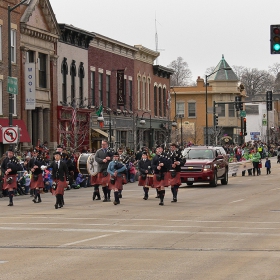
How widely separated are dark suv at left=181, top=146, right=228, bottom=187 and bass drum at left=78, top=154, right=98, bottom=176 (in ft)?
22.4

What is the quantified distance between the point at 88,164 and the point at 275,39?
9206 mm

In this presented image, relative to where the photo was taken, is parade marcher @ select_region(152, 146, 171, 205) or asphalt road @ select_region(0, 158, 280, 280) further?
parade marcher @ select_region(152, 146, 171, 205)

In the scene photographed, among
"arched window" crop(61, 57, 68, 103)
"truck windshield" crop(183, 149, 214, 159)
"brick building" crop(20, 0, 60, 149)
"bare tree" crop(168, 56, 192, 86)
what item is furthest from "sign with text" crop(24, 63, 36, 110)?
"bare tree" crop(168, 56, 192, 86)

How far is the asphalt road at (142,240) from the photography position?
12500 millimetres

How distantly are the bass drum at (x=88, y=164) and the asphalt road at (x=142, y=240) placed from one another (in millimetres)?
1479

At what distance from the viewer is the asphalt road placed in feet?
41.0

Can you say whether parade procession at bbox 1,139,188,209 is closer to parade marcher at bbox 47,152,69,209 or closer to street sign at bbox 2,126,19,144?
parade marcher at bbox 47,152,69,209

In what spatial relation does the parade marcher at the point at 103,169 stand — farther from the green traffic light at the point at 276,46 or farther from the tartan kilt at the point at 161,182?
the green traffic light at the point at 276,46

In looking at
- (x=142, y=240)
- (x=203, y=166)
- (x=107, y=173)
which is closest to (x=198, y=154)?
(x=203, y=166)

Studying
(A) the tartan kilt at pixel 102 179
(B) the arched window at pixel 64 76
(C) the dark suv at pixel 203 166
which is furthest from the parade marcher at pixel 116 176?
(B) the arched window at pixel 64 76

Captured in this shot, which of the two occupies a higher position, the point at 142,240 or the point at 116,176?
the point at 116,176

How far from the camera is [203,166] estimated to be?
37.7 metres

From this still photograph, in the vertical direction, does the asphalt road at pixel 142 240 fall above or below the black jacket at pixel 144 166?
below

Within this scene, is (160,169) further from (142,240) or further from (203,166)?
(142,240)
